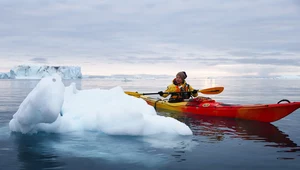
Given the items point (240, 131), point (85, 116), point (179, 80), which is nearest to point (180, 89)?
point (179, 80)

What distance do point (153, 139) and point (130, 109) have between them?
81cm

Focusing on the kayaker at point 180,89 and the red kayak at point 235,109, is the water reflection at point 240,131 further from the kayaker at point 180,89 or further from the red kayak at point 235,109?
the kayaker at point 180,89

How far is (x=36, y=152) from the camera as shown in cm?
525

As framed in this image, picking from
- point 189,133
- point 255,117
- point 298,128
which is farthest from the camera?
point 255,117

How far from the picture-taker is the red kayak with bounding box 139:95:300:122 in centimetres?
848

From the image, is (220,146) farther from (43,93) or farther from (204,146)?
(43,93)

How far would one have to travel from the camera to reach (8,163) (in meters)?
4.62

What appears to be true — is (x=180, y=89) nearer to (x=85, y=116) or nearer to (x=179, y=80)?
(x=179, y=80)

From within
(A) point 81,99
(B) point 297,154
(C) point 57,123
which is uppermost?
(A) point 81,99

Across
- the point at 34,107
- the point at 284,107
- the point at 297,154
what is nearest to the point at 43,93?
the point at 34,107

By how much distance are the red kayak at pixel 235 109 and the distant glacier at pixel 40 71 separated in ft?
243

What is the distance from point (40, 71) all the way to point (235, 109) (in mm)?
81197

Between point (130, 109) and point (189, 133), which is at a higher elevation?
point (130, 109)

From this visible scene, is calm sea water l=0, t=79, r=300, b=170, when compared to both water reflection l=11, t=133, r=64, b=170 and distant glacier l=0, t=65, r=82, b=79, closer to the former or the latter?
water reflection l=11, t=133, r=64, b=170
